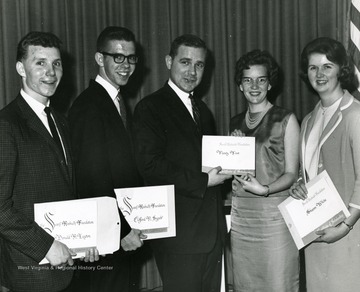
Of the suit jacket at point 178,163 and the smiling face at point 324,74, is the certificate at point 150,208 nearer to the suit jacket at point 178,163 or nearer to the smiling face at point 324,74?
the suit jacket at point 178,163

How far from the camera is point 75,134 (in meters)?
2.31

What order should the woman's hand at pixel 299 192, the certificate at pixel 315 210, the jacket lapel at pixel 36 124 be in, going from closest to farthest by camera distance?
the jacket lapel at pixel 36 124
the certificate at pixel 315 210
the woman's hand at pixel 299 192

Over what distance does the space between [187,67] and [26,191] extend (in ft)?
4.46

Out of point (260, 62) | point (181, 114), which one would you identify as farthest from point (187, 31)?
point (181, 114)

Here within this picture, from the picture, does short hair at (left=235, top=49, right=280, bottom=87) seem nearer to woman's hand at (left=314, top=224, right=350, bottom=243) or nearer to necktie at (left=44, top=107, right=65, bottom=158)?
woman's hand at (left=314, top=224, right=350, bottom=243)

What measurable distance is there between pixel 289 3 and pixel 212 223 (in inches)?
100

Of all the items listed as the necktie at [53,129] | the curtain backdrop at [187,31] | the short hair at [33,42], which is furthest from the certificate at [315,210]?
the curtain backdrop at [187,31]

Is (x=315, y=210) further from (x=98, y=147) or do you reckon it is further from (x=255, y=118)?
(x=98, y=147)

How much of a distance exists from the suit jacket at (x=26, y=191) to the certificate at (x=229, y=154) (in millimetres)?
910

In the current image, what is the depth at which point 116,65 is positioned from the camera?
261cm

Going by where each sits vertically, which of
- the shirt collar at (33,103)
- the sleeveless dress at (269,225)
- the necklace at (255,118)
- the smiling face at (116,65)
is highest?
the smiling face at (116,65)

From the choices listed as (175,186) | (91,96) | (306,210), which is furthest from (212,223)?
(91,96)

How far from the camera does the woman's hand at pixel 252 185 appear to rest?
104 inches

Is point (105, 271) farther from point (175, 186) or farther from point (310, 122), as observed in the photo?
point (310, 122)
